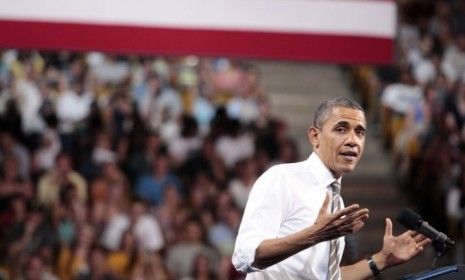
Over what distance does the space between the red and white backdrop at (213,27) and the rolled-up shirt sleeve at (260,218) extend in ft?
11.2

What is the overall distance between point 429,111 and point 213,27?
15.4 feet

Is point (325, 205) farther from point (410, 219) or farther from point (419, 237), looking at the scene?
Answer: point (419, 237)

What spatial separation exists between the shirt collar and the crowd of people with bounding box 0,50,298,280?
4.99 meters

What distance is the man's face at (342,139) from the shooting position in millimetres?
3891

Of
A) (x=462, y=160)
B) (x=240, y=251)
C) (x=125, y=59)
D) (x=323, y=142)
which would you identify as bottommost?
(x=240, y=251)

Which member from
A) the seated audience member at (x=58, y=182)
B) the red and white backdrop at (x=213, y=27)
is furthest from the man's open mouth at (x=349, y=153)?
the seated audience member at (x=58, y=182)

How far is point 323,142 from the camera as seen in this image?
3.96 meters

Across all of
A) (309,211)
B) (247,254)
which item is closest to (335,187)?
(309,211)

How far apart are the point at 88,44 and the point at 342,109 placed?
3.39 metres

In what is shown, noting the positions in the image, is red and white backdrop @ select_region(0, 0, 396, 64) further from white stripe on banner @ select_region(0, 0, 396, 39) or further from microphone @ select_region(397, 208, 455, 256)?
microphone @ select_region(397, 208, 455, 256)

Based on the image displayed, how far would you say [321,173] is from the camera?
3965 millimetres

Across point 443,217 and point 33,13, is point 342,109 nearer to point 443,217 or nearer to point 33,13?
point 33,13

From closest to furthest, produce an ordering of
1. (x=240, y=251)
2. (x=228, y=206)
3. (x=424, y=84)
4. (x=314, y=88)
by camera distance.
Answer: (x=240, y=251), (x=228, y=206), (x=424, y=84), (x=314, y=88)

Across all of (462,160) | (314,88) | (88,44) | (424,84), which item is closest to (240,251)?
(88,44)
